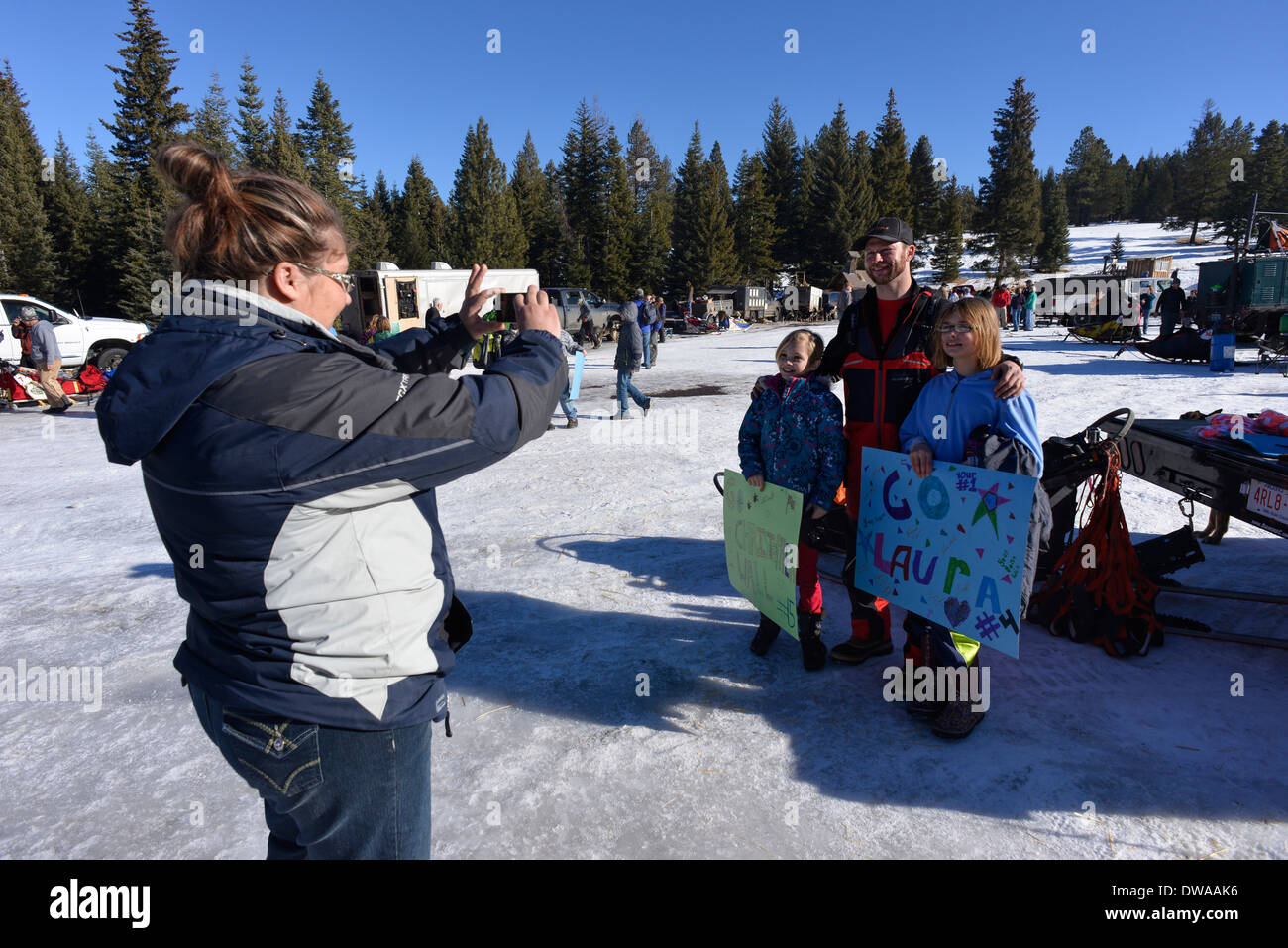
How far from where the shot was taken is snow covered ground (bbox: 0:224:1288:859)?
267 centimetres

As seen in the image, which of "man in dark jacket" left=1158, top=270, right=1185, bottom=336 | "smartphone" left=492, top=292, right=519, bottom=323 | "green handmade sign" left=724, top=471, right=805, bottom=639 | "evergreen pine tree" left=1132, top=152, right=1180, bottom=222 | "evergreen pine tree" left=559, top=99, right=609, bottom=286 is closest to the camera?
"smartphone" left=492, top=292, right=519, bottom=323

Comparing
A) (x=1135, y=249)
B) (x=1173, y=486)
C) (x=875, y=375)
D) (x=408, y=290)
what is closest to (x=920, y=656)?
(x=875, y=375)

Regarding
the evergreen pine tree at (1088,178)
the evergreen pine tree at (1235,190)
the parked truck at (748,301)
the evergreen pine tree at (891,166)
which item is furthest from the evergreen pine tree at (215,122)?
the evergreen pine tree at (1088,178)

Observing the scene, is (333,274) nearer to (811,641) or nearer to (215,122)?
(811,641)

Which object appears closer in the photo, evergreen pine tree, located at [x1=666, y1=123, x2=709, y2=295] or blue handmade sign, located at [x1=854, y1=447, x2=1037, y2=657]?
blue handmade sign, located at [x1=854, y1=447, x2=1037, y2=657]

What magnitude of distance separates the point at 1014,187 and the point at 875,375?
6879 cm

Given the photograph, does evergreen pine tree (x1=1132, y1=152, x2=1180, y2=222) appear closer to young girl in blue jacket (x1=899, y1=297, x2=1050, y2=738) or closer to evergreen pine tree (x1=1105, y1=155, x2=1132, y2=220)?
evergreen pine tree (x1=1105, y1=155, x2=1132, y2=220)

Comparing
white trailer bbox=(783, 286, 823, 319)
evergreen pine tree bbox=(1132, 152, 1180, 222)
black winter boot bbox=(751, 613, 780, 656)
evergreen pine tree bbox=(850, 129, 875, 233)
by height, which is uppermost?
evergreen pine tree bbox=(1132, 152, 1180, 222)

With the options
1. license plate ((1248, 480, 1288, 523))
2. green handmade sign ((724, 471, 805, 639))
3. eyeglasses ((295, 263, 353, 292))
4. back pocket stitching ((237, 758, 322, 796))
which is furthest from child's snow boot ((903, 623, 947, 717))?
eyeglasses ((295, 263, 353, 292))

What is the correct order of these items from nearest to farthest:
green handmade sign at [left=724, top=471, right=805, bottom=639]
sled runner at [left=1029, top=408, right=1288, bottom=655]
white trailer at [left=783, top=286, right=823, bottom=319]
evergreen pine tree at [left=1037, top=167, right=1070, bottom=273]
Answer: green handmade sign at [left=724, top=471, right=805, bottom=639] < sled runner at [left=1029, top=408, right=1288, bottom=655] < white trailer at [left=783, top=286, right=823, bottom=319] < evergreen pine tree at [left=1037, top=167, right=1070, bottom=273]

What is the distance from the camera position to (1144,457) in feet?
15.4

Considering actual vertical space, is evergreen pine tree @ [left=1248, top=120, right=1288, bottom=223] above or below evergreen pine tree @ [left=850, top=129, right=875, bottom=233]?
above

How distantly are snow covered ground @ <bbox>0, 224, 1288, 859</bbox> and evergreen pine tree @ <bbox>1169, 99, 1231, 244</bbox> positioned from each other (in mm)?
92058
